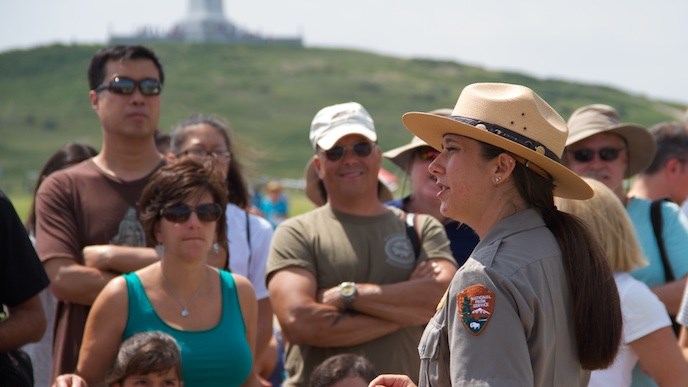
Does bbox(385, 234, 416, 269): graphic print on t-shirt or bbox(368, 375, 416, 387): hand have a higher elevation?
bbox(368, 375, 416, 387): hand

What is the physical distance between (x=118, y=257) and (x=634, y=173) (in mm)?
3722

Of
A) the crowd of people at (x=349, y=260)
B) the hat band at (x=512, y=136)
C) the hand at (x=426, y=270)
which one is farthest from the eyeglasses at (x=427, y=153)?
the hat band at (x=512, y=136)

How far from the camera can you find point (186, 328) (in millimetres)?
5352

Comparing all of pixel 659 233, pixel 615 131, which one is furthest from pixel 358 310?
pixel 615 131

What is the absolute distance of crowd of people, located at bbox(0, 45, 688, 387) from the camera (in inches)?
143

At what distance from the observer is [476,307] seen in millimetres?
3396

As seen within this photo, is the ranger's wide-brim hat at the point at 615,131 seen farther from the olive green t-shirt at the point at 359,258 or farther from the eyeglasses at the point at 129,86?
the eyeglasses at the point at 129,86

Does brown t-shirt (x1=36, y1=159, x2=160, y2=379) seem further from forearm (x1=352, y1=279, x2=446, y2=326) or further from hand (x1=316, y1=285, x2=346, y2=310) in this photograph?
forearm (x1=352, y1=279, x2=446, y2=326)

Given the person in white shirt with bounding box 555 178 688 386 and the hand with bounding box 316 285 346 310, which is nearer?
the person in white shirt with bounding box 555 178 688 386

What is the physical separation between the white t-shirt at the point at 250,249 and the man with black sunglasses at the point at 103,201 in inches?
24.8

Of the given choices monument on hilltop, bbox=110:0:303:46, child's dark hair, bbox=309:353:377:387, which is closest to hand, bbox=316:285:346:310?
A: child's dark hair, bbox=309:353:377:387

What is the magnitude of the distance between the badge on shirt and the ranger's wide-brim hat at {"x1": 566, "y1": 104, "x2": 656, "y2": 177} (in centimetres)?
388

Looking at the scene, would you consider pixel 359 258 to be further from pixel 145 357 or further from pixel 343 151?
pixel 145 357

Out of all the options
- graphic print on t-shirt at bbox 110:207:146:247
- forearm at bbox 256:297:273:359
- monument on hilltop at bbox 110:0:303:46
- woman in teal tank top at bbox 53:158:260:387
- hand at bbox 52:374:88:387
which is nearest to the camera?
hand at bbox 52:374:88:387
